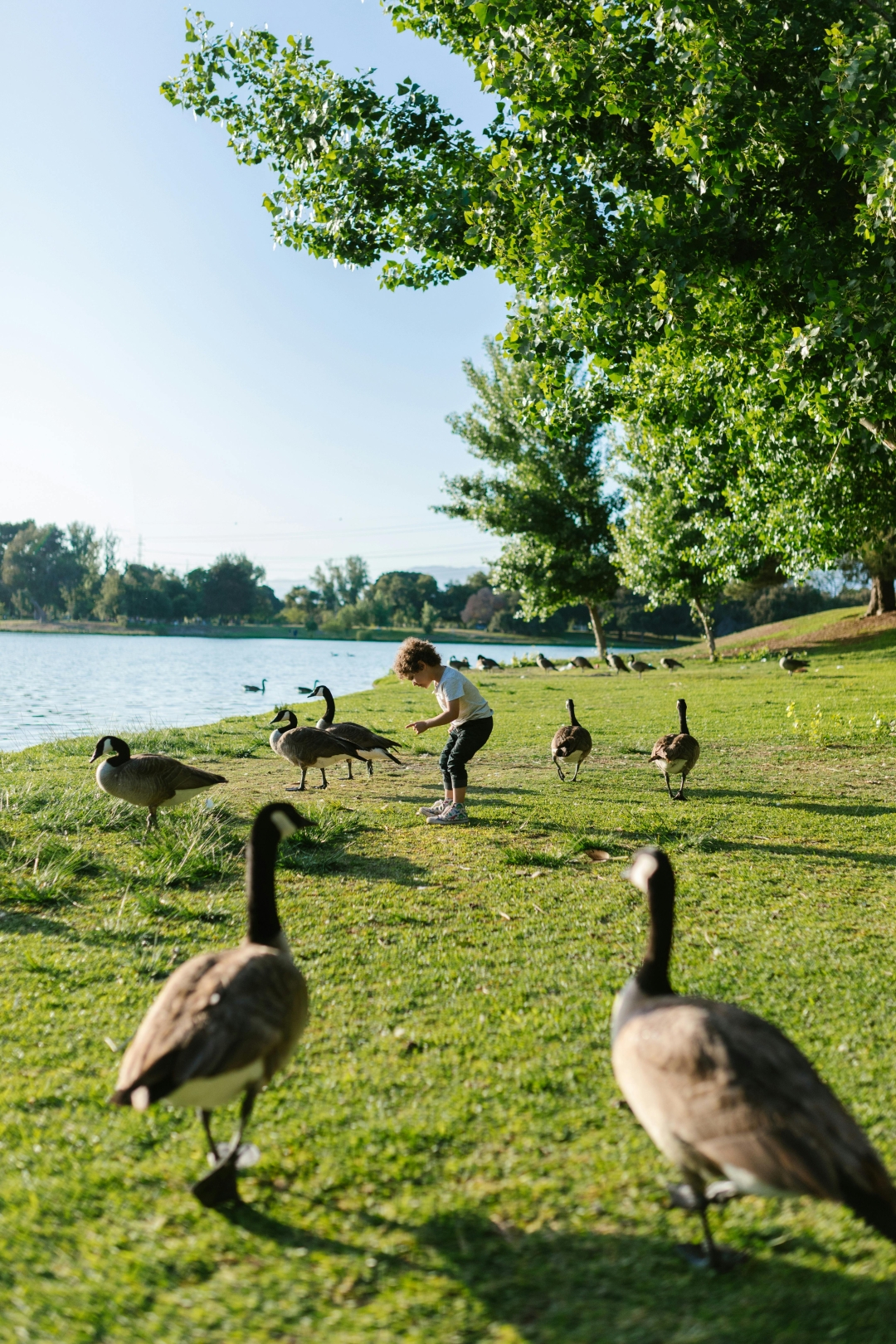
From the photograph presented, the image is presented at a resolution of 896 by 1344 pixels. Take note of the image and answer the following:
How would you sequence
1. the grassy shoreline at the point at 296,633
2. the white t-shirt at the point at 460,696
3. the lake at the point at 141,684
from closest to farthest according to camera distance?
the white t-shirt at the point at 460,696 → the lake at the point at 141,684 → the grassy shoreline at the point at 296,633

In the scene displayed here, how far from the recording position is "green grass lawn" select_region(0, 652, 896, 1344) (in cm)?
279

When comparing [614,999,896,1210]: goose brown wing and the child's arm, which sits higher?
the child's arm

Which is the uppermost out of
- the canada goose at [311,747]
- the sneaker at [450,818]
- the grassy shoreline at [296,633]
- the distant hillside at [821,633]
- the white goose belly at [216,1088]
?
the grassy shoreline at [296,633]

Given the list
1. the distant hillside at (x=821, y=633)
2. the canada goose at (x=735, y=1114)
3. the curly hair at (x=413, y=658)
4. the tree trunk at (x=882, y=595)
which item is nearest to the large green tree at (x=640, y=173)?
the curly hair at (x=413, y=658)

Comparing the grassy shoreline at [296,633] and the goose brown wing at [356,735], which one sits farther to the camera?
the grassy shoreline at [296,633]

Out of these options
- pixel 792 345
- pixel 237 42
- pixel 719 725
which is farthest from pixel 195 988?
pixel 719 725

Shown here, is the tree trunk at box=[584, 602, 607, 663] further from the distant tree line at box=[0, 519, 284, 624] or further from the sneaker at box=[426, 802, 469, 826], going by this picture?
the distant tree line at box=[0, 519, 284, 624]

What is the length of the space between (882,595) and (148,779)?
49353 millimetres

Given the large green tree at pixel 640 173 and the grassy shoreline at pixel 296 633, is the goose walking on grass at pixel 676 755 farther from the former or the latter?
the grassy shoreline at pixel 296 633

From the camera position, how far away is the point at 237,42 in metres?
11.5

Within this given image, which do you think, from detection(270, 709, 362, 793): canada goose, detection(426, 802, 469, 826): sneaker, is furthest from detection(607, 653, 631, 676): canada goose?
detection(426, 802, 469, 826): sneaker

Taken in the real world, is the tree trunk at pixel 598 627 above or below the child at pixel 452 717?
above

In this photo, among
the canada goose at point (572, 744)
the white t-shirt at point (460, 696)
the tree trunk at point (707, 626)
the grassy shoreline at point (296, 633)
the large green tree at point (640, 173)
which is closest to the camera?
the large green tree at point (640, 173)

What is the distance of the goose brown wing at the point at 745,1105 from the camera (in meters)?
2.61
